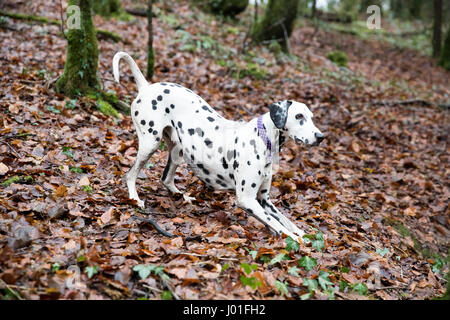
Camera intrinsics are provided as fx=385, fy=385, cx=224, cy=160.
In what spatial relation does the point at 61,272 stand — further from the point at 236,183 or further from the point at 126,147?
the point at 126,147

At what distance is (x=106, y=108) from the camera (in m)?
7.28

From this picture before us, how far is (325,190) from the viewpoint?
6.50 metres

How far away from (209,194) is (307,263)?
7.22 ft

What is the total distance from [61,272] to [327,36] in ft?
64.1

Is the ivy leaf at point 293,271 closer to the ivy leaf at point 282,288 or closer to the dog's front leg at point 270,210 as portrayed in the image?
the ivy leaf at point 282,288

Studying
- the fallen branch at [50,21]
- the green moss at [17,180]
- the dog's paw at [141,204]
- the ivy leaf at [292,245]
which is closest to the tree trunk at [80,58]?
the green moss at [17,180]

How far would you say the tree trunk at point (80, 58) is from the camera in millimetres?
6992

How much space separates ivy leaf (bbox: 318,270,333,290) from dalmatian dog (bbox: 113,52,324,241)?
66 cm

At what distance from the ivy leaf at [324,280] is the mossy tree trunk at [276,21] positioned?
10.9 metres

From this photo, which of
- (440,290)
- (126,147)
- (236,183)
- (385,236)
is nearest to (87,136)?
(126,147)

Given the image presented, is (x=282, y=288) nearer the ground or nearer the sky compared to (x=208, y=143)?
nearer the ground

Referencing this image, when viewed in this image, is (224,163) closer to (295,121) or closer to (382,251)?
(295,121)

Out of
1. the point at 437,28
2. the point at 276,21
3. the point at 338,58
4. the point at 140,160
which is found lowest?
the point at 140,160

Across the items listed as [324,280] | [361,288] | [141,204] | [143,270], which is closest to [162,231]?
[141,204]
